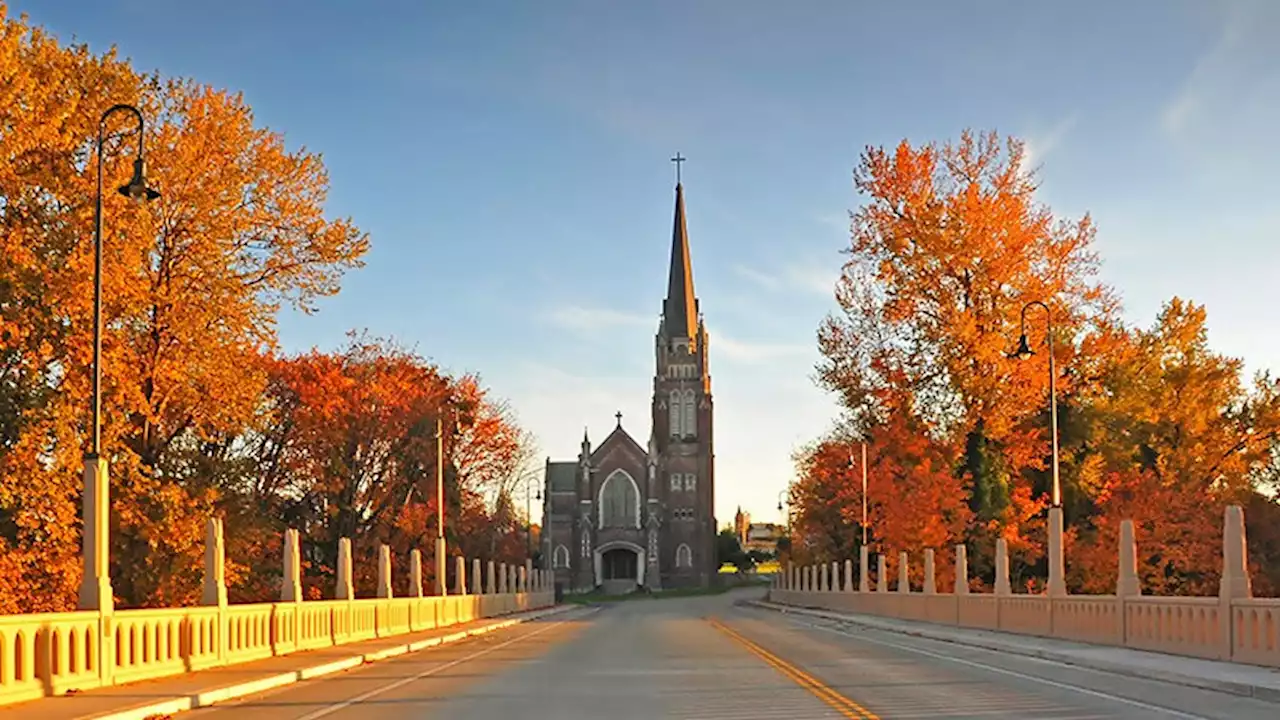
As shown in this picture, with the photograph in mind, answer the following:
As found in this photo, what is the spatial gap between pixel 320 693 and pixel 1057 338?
40.4 m

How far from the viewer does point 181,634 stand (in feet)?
79.1

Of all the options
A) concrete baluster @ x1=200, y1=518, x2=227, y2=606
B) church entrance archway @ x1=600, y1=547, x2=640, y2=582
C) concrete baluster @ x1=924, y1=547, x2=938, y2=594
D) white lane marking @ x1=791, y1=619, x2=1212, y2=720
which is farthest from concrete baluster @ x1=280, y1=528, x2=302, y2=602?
church entrance archway @ x1=600, y1=547, x2=640, y2=582

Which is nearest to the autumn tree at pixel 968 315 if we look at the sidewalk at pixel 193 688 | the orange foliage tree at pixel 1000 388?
the orange foliage tree at pixel 1000 388

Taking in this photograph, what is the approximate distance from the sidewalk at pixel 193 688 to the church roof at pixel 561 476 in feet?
429

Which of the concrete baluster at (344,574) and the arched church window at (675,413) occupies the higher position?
the arched church window at (675,413)

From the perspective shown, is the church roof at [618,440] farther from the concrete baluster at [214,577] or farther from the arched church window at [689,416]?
the concrete baluster at [214,577]

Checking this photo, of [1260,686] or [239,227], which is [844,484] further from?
[1260,686]

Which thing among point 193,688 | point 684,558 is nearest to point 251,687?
point 193,688

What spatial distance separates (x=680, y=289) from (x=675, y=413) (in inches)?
557

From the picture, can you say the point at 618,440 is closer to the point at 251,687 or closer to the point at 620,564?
the point at 620,564

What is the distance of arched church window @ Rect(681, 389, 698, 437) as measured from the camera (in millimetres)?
161750

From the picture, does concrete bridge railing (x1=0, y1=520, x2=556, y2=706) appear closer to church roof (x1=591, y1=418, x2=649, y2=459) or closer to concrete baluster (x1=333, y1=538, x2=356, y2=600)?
concrete baluster (x1=333, y1=538, x2=356, y2=600)

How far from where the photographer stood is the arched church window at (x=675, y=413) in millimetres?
161625

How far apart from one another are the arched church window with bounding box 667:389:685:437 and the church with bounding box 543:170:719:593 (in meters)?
0.11
